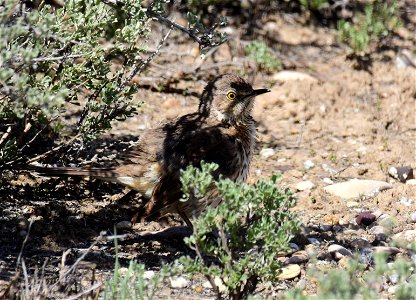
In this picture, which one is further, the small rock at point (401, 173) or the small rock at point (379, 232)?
the small rock at point (401, 173)

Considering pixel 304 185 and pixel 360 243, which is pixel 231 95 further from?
pixel 360 243

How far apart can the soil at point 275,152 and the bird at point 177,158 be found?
0.23 metres

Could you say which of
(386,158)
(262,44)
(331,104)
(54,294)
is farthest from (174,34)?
(54,294)

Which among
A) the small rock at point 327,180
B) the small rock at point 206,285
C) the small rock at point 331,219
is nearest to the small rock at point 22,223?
the small rock at point 206,285

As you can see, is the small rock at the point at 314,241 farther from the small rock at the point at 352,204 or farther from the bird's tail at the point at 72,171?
the bird's tail at the point at 72,171

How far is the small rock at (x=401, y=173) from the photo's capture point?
7628 mm

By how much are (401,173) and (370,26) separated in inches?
114

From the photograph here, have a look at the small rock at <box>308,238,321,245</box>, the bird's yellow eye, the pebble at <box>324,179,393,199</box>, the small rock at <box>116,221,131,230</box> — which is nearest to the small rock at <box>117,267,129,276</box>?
the small rock at <box>116,221,131,230</box>

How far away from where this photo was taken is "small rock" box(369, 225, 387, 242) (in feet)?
21.7

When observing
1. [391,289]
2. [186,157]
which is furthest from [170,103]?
[391,289]

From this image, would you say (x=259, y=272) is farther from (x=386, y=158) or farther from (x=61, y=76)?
(x=386, y=158)

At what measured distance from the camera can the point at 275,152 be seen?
8.32 metres

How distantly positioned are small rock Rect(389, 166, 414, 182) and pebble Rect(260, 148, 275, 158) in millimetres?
1198

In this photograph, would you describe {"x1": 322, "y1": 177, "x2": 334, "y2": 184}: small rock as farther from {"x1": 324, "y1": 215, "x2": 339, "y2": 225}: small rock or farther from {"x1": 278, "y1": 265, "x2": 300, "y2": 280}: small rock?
{"x1": 278, "y1": 265, "x2": 300, "y2": 280}: small rock
